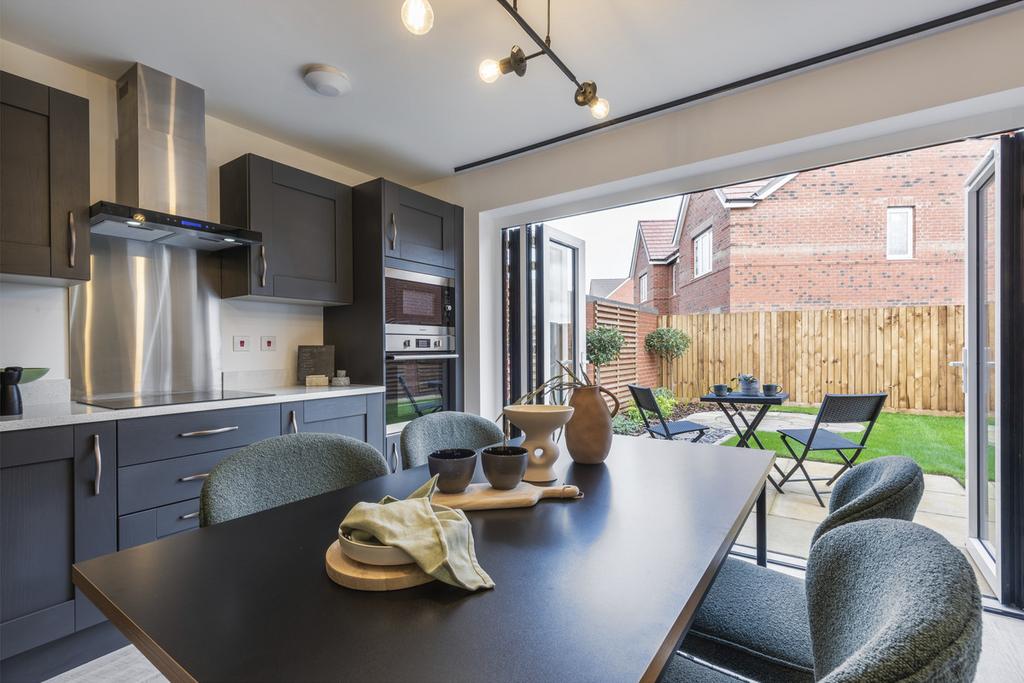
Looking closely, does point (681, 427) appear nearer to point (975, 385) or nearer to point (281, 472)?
point (975, 385)

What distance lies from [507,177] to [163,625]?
3.18 metres

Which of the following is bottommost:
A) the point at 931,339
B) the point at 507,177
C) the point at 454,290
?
the point at 931,339

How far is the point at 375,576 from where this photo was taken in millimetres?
682

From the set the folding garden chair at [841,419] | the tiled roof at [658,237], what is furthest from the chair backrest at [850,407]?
the tiled roof at [658,237]

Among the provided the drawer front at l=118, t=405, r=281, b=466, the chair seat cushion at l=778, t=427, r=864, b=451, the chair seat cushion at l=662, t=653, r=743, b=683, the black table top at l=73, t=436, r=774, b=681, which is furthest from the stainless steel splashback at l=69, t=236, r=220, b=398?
the chair seat cushion at l=778, t=427, r=864, b=451

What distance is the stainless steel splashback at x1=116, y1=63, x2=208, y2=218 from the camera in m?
2.27

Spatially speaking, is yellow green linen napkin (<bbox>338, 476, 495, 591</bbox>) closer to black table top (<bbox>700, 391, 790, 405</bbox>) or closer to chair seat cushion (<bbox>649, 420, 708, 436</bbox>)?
black table top (<bbox>700, 391, 790, 405</bbox>)

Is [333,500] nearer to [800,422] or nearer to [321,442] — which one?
[321,442]

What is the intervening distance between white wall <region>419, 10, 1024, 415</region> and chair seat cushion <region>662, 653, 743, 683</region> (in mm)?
2322

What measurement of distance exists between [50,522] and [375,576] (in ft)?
6.01

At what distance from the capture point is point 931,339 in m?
2.70

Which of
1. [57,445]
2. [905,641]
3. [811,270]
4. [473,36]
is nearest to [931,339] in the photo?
[811,270]

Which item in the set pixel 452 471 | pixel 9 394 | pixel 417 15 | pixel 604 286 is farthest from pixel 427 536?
pixel 604 286

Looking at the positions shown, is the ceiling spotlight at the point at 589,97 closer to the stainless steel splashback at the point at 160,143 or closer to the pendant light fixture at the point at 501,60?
the pendant light fixture at the point at 501,60
